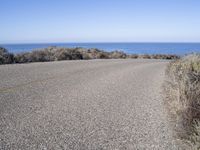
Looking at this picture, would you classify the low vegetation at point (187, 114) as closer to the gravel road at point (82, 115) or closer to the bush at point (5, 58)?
the gravel road at point (82, 115)

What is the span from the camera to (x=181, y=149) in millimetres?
6957

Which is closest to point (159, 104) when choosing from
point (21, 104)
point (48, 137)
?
point (21, 104)

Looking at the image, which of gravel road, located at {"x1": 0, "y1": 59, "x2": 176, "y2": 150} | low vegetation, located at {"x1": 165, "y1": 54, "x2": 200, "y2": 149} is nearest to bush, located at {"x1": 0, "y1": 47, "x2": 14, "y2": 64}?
gravel road, located at {"x1": 0, "y1": 59, "x2": 176, "y2": 150}

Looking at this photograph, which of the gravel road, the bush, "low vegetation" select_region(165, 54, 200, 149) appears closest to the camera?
"low vegetation" select_region(165, 54, 200, 149)

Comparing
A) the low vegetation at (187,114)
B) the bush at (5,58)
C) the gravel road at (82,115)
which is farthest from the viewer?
the bush at (5,58)

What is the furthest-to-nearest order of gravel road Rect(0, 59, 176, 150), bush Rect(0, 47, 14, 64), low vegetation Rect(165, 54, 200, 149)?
bush Rect(0, 47, 14, 64) < gravel road Rect(0, 59, 176, 150) < low vegetation Rect(165, 54, 200, 149)

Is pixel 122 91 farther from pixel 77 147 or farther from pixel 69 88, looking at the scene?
pixel 77 147

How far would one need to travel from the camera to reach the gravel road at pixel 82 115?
293 inches

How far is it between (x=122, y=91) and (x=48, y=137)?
6398mm

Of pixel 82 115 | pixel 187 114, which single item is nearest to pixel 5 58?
pixel 82 115

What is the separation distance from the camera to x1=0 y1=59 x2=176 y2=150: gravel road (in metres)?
7.43

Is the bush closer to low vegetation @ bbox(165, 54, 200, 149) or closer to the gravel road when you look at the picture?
the gravel road

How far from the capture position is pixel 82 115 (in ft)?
31.9

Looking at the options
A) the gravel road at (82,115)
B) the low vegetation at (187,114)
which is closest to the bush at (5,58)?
the gravel road at (82,115)
